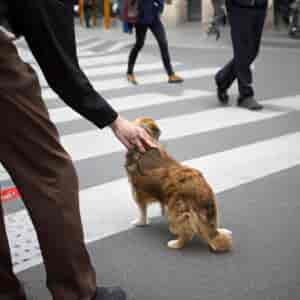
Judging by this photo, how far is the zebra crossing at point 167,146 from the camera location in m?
3.84

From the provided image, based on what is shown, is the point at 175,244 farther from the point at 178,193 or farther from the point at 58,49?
the point at 58,49

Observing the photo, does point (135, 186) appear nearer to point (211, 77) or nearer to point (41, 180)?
point (41, 180)

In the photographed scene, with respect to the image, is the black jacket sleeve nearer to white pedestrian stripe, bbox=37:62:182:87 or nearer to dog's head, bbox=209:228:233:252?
dog's head, bbox=209:228:233:252

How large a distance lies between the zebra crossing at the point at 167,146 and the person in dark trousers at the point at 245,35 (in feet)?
0.83

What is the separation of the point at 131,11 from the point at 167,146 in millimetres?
3544

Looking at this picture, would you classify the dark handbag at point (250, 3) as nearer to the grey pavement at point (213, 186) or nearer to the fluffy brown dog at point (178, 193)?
the grey pavement at point (213, 186)

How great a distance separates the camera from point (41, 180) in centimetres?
223

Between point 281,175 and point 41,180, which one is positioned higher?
point 41,180

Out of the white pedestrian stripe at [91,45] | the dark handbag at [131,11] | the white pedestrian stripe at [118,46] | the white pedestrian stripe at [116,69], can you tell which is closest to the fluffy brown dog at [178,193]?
the dark handbag at [131,11]

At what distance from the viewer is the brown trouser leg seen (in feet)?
7.11

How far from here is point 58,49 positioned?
2.25m

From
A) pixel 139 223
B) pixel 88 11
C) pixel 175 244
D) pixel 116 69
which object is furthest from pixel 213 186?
pixel 88 11

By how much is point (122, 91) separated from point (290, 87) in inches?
95.5

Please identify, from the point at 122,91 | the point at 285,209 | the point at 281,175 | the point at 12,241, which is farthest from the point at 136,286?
the point at 122,91
